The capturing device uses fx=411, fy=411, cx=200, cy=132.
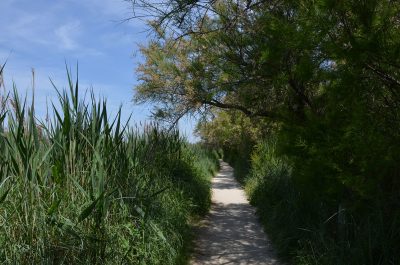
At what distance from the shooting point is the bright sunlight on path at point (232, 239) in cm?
597

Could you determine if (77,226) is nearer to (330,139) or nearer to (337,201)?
(330,139)

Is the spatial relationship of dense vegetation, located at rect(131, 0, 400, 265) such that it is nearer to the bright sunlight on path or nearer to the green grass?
the green grass

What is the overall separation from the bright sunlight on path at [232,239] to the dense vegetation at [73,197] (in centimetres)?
83

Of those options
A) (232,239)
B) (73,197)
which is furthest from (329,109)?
(232,239)

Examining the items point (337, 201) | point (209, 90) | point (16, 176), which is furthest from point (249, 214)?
point (16, 176)

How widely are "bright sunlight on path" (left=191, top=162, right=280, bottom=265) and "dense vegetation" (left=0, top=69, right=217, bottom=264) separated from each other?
83 centimetres

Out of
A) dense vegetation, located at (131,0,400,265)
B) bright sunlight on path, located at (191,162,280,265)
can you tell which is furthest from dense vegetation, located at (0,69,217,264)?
dense vegetation, located at (131,0,400,265)

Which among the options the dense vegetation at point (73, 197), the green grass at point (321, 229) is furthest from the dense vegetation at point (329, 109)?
the dense vegetation at point (73, 197)

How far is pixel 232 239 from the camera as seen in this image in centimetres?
713

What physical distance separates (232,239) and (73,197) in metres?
4.01

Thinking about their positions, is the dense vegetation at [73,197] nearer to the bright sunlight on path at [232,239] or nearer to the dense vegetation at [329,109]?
the bright sunlight on path at [232,239]

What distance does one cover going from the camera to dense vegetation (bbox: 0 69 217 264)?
3.27 metres

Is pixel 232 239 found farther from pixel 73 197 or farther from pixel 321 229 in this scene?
pixel 73 197

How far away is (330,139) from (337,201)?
1116 millimetres
